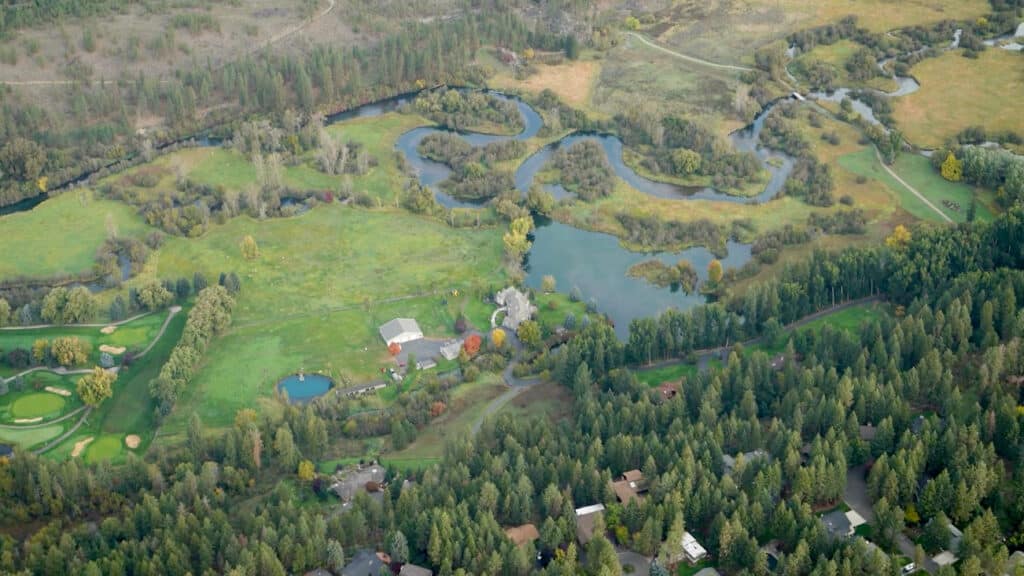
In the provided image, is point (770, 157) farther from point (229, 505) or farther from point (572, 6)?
point (229, 505)

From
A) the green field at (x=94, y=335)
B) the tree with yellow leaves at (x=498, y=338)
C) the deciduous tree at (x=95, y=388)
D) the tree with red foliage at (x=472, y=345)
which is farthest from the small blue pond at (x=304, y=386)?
the tree with yellow leaves at (x=498, y=338)

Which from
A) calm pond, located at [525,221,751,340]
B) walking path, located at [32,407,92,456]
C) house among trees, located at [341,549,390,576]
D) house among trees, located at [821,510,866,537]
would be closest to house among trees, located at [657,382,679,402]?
calm pond, located at [525,221,751,340]

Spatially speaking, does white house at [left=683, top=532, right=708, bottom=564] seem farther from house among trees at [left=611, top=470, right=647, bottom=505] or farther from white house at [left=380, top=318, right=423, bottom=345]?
white house at [left=380, top=318, right=423, bottom=345]

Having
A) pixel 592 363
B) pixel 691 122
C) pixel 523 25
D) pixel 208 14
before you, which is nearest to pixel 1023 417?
pixel 592 363

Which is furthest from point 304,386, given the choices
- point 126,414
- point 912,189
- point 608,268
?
point 912,189

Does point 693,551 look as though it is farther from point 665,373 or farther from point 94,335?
point 94,335

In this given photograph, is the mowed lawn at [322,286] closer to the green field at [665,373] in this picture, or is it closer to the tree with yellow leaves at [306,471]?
the tree with yellow leaves at [306,471]
